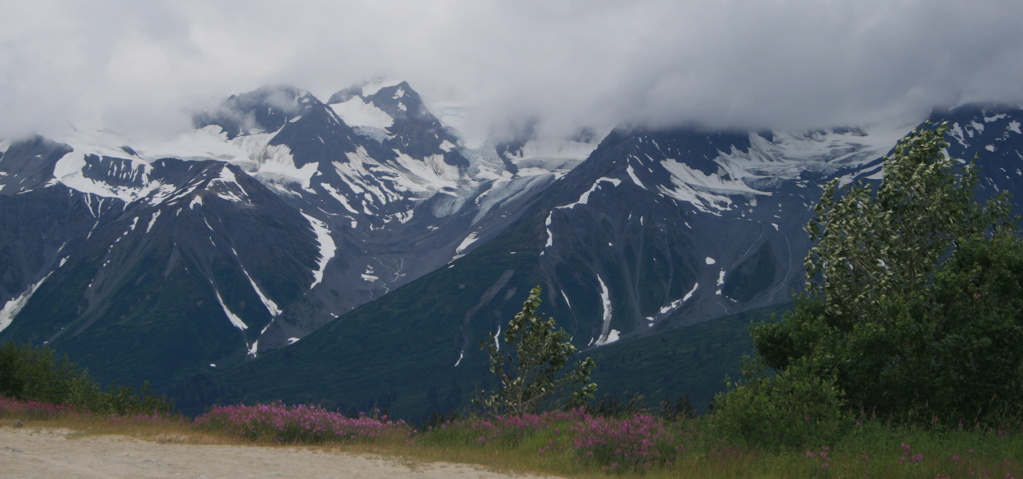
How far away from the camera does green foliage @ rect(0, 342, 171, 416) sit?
135 ft

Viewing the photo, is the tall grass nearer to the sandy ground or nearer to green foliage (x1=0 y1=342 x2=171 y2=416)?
the sandy ground

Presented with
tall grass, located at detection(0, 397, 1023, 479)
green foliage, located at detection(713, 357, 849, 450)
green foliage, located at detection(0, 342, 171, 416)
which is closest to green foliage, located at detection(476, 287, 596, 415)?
tall grass, located at detection(0, 397, 1023, 479)

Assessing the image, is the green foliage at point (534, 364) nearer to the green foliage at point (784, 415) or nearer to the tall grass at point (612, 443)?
the tall grass at point (612, 443)

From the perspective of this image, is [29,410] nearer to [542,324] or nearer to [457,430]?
[457,430]

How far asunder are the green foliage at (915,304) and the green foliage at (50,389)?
26101 mm

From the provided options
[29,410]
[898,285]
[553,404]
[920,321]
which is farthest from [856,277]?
[29,410]

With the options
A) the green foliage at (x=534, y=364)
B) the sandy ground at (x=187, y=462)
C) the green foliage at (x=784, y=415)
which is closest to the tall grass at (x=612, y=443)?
the green foliage at (x=784, y=415)

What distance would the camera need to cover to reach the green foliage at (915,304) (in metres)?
23.0

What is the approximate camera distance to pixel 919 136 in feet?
101

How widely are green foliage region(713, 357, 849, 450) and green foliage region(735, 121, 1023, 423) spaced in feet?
3.94

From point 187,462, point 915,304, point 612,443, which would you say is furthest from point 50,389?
point 915,304

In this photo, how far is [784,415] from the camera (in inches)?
806

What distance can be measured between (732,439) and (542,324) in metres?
14.7

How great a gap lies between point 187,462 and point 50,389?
43.7 meters
